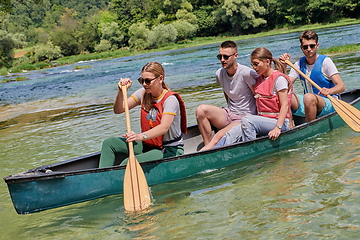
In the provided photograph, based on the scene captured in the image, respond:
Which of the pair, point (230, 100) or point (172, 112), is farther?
point (230, 100)

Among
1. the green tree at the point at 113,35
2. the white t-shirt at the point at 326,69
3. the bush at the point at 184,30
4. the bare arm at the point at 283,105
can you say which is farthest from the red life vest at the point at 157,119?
the green tree at the point at 113,35

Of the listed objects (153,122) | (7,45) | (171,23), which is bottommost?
(153,122)

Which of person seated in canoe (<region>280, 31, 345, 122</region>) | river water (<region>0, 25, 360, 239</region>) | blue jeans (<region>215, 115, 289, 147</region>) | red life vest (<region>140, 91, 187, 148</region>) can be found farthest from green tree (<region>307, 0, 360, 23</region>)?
red life vest (<region>140, 91, 187, 148</region>)

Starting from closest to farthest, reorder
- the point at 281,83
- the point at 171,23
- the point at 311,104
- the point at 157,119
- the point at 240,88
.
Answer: the point at 157,119
the point at 281,83
the point at 240,88
the point at 311,104
the point at 171,23

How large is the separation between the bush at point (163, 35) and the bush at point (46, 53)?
608 inches

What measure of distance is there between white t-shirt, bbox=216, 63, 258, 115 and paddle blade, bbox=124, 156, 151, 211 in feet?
5.74

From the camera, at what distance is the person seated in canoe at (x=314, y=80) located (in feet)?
18.4

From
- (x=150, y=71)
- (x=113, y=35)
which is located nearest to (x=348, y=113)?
(x=150, y=71)

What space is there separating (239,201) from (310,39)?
9.28ft

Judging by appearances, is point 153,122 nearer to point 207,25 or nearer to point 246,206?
point 246,206

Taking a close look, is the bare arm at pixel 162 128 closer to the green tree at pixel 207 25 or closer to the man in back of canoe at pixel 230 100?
the man in back of canoe at pixel 230 100

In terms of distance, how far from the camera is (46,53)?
57031 millimetres

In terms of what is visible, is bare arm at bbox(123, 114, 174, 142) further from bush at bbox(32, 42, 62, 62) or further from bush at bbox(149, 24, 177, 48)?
bush at bbox(32, 42, 62, 62)

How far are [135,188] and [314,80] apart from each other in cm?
333
